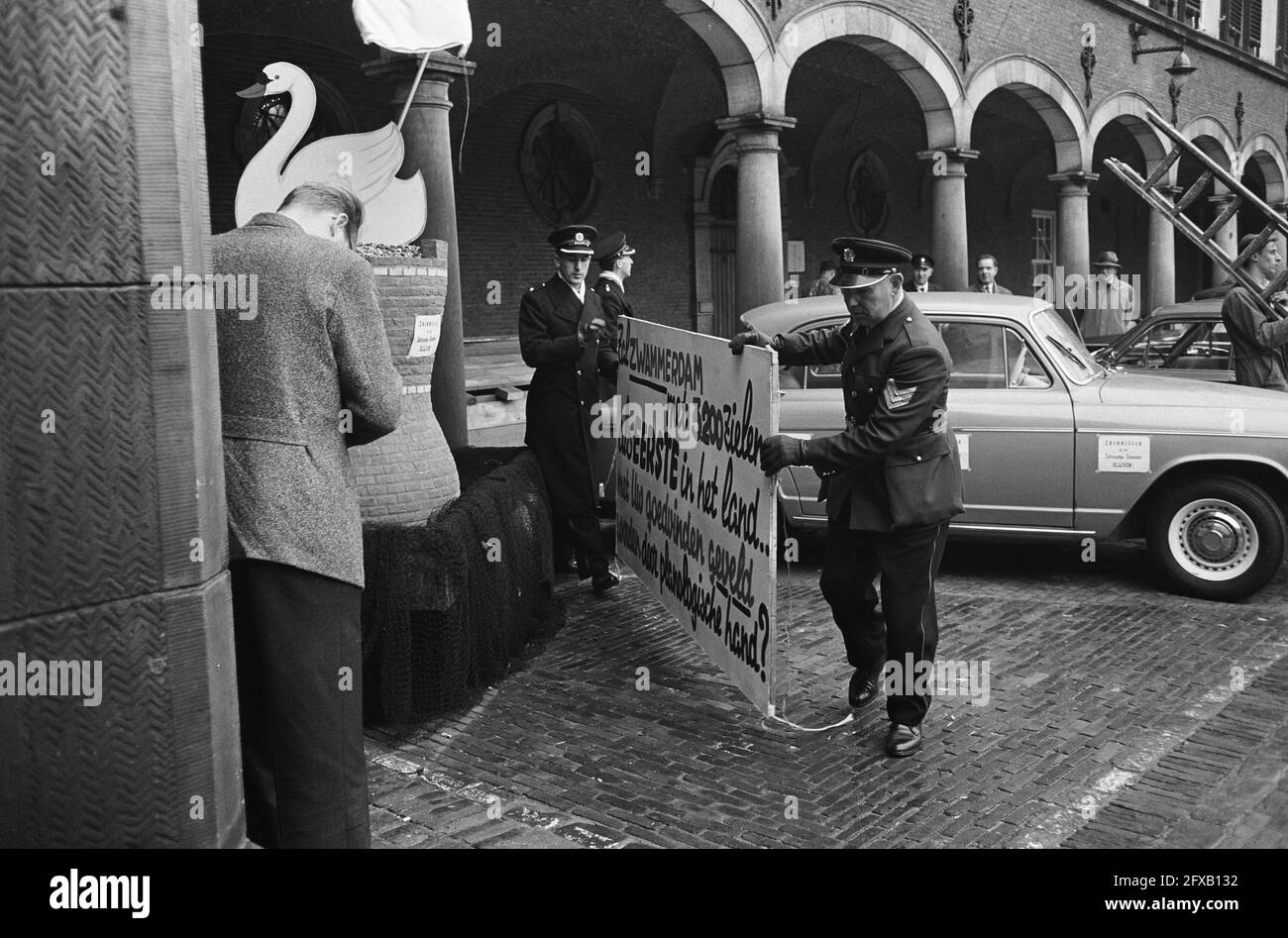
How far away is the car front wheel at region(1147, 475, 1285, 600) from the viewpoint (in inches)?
259

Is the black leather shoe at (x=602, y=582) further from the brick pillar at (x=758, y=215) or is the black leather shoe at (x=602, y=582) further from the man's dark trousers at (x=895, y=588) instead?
the brick pillar at (x=758, y=215)

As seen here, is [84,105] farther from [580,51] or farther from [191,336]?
[580,51]

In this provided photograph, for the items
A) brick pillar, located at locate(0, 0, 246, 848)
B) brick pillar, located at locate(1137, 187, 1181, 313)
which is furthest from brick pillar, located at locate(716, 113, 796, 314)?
brick pillar, located at locate(1137, 187, 1181, 313)

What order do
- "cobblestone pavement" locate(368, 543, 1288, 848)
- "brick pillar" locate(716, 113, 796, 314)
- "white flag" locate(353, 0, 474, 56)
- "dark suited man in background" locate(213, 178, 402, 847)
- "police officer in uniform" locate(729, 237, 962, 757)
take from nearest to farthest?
"dark suited man in background" locate(213, 178, 402, 847) < "cobblestone pavement" locate(368, 543, 1288, 848) < "police officer in uniform" locate(729, 237, 962, 757) < "white flag" locate(353, 0, 474, 56) < "brick pillar" locate(716, 113, 796, 314)

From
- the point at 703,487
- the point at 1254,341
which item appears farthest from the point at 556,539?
the point at 1254,341

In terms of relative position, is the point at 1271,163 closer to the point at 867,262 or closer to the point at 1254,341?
the point at 1254,341

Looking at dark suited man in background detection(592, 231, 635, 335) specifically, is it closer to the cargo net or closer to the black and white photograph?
the black and white photograph

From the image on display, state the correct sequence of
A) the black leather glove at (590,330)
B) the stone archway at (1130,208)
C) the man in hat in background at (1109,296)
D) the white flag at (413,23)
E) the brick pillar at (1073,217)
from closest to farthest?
the black leather glove at (590,330) < the white flag at (413,23) < the man in hat in background at (1109,296) < the brick pillar at (1073,217) < the stone archway at (1130,208)

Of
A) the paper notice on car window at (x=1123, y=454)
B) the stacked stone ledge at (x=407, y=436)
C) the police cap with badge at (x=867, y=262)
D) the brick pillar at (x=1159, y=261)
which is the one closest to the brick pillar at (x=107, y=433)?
the stacked stone ledge at (x=407, y=436)

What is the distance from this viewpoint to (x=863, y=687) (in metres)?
4.93

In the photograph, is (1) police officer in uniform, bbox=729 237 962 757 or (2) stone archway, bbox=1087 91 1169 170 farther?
(2) stone archway, bbox=1087 91 1169 170

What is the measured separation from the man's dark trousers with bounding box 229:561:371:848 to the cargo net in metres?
1.43

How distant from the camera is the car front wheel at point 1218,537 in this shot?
657 cm

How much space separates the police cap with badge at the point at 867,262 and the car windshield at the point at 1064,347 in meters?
2.76
